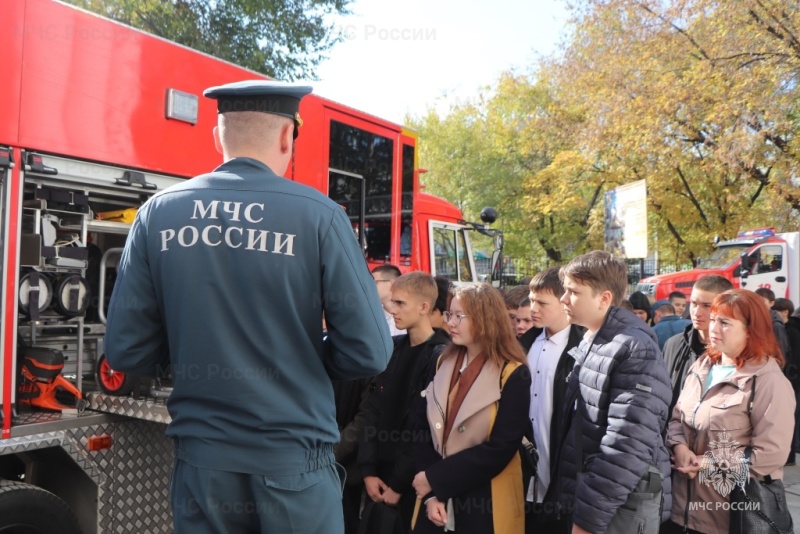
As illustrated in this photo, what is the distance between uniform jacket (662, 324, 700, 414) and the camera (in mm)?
4266

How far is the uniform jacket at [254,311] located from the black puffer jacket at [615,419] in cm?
122

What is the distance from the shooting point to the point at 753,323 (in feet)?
11.3

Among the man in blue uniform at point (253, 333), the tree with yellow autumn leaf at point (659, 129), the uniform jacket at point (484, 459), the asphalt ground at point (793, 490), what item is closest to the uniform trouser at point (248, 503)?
the man in blue uniform at point (253, 333)

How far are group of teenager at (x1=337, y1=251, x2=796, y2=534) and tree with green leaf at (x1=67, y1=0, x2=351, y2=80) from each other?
554 inches

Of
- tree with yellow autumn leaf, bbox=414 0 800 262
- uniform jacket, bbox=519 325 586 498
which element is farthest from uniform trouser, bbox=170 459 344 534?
tree with yellow autumn leaf, bbox=414 0 800 262

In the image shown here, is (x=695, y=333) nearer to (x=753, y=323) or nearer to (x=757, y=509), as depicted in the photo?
(x=753, y=323)

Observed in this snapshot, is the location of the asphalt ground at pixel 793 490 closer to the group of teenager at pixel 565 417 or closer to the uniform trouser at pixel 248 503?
the group of teenager at pixel 565 417

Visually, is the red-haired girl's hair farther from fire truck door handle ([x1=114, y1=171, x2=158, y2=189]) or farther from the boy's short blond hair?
fire truck door handle ([x1=114, y1=171, x2=158, y2=189])

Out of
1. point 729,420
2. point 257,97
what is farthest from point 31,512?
point 729,420

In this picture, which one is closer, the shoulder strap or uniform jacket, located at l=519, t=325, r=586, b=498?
the shoulder strap

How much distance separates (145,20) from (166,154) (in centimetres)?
1364

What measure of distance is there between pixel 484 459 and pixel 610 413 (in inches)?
26.7

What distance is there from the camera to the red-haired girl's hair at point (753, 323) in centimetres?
342

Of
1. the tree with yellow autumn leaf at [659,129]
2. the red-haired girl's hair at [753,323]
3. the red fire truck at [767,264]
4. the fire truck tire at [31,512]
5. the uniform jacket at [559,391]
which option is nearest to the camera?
the fire truck tire at [31,512]
